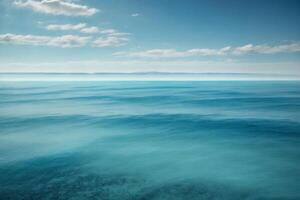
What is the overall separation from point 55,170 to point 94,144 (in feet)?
19.5

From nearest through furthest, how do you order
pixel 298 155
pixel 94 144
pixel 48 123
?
1. pixel 298 155
2. pixel 94 144
3. pixel 48 123

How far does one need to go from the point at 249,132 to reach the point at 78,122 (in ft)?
71.5

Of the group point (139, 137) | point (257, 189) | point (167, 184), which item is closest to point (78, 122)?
point (139, 137)

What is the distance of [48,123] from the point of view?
2908 centimetres

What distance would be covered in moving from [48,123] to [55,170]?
17.0 m

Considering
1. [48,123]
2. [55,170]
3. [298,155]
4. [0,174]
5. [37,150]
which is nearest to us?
[0,174]

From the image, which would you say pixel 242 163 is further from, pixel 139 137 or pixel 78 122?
pixel 78 122

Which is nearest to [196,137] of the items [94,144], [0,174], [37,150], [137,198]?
[94,144]

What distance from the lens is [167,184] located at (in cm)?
1198

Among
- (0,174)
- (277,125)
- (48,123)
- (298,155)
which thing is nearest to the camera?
(0,174)

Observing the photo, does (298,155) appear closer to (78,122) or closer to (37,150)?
(37,150)

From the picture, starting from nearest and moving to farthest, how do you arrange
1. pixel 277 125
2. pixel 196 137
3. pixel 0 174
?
1. pixel 0 174
2. pixel 196 137
3. pixel 277 125

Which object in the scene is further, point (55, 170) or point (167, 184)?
point (55, 170)

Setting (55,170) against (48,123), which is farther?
(48,123)
